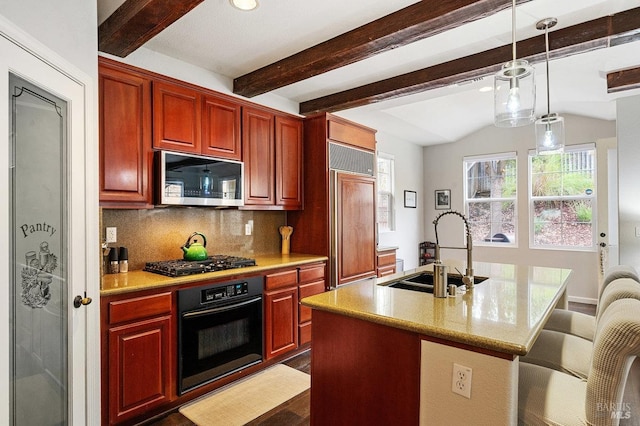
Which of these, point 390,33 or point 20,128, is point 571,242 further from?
point 20,128

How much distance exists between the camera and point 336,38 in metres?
2.57

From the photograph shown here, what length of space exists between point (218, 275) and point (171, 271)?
32 cm

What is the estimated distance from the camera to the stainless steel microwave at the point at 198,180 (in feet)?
8.73

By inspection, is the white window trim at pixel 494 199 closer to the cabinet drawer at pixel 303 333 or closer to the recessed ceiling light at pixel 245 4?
the cabinet drawer at pixel 303 333

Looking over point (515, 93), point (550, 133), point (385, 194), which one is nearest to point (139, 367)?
point (515, 93)

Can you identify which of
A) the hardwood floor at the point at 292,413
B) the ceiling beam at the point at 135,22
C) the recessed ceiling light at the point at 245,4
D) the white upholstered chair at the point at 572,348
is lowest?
the hardwood floor at the point at 292,413

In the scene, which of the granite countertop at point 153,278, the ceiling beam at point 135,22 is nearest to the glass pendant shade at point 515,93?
the ceiling beam at point 135,22

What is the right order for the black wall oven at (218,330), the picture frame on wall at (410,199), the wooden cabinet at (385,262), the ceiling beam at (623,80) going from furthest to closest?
1. the picture frame on wall at (410,199)
2. the wooden cabinet at (385,262)
3. the ceiling beam at (623,80)
4. the black wall oven at (218,330)

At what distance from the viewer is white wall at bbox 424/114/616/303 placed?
526 centimetres

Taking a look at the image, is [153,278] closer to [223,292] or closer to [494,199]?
[223,292]

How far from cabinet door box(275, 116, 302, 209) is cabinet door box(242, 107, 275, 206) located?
86 millimetres

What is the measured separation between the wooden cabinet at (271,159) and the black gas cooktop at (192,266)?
641 mm

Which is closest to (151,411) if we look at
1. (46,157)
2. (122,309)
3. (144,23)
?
(122,309)

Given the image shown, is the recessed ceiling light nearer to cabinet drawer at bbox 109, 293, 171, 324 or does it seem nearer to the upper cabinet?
the upper cabinet
